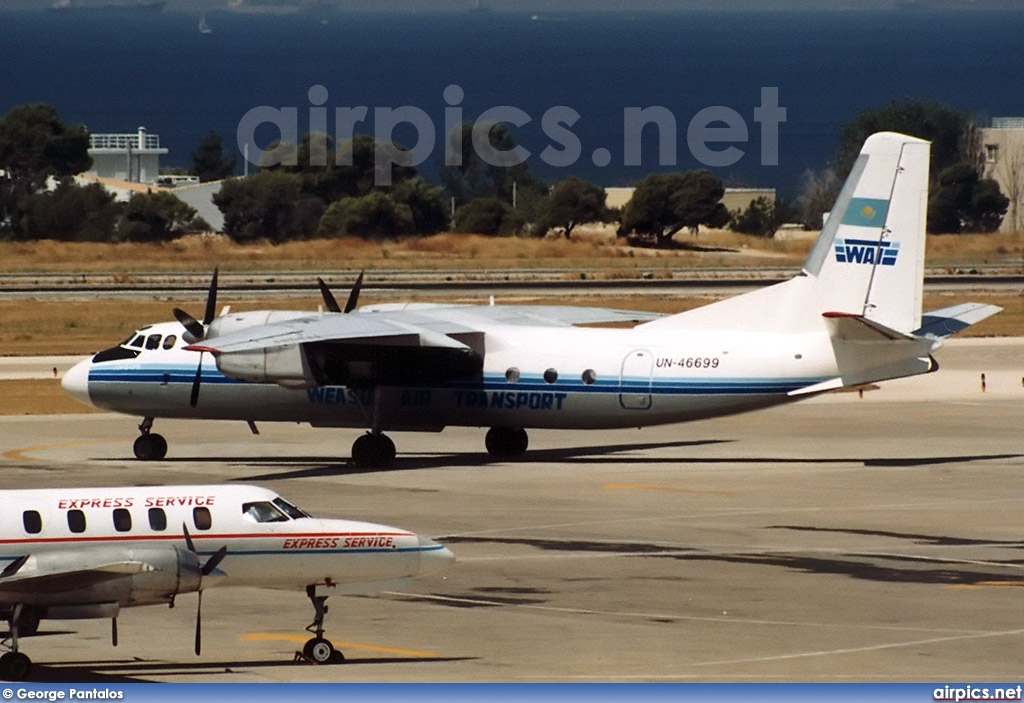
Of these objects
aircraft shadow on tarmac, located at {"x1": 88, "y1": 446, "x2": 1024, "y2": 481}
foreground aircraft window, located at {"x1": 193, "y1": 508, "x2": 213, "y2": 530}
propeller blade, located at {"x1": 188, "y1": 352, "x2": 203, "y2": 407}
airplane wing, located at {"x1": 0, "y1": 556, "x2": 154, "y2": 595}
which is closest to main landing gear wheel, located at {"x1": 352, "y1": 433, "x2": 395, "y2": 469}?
aircraft shadow on tarmac, located at {"x1": 88, "y1": 446, "x2": 1024, "y2": 481}

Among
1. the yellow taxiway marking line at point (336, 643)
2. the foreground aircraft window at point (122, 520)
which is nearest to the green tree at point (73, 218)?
the yellow taxiway marking line at point (336, 643)

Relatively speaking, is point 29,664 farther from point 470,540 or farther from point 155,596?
point 470,540

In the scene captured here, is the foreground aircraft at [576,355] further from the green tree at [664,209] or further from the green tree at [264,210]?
the green tree at [264,210]

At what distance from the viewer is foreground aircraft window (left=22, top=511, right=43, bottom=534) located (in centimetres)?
2105

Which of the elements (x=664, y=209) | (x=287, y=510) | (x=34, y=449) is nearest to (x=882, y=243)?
(x=34, y=449)

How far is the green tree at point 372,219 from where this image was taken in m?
140

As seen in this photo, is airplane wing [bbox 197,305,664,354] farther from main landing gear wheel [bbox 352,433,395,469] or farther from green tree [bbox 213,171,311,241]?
green tree [bbox 213,171,311,241]

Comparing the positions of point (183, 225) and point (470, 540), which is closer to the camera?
point (470, 540)

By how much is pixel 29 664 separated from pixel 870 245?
971 inches

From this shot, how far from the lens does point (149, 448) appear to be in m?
44.2

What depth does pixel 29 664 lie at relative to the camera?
2042 centimetres

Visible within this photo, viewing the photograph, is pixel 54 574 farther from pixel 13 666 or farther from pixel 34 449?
pixel 34 449

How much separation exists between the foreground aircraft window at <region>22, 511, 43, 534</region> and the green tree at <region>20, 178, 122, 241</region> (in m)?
121

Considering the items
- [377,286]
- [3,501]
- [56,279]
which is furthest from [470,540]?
[56,279]
